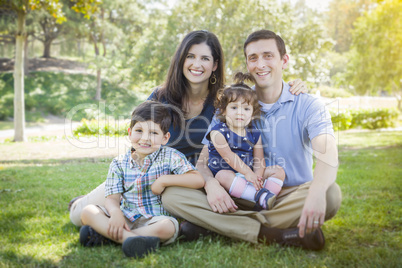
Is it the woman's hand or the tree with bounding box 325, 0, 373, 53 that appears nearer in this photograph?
the woman's hand

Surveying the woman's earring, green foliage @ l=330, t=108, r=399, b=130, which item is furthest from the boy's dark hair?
green foliage @ l=330, t=108, r=399, b=130

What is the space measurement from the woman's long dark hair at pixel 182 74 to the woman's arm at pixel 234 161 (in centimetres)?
66

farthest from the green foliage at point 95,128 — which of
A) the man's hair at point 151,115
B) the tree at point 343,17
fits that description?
the tree at point 343,17

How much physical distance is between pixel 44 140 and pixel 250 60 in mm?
9829

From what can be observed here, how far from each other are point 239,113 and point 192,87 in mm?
762

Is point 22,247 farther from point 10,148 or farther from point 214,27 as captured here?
point 214,27

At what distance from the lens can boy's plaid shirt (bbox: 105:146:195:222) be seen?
2.78 m

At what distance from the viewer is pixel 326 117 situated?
2.73m

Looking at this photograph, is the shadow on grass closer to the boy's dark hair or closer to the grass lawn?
the grass lawn

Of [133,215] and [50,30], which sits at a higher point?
[50,30]

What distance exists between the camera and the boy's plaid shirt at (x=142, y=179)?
9.13 feet

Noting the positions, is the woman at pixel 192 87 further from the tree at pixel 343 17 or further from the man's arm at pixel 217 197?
the tree at pixel 343 17

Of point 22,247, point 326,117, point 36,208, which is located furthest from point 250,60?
point 36,208

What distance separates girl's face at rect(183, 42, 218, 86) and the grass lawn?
4.46 ft
